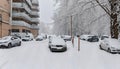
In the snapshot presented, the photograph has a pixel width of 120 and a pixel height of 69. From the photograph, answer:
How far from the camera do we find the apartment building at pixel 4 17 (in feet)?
140

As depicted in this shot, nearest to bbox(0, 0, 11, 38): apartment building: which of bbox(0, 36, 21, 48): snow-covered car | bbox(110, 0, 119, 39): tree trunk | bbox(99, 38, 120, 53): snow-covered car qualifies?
bbox(0, 36, 21, 48): snow-covered car

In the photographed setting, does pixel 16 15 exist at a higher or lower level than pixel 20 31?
higher

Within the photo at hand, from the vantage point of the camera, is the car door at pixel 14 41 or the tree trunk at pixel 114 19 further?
the car door at pixel 14 41

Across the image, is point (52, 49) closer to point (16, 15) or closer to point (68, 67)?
point (68, 67)

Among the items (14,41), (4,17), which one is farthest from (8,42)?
(4,17)

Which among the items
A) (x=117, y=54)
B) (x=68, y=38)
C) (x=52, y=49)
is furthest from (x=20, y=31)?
(x=117, y=54)

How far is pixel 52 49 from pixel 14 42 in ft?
23.8

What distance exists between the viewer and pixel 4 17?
44.7m

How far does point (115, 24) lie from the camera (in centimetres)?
2562

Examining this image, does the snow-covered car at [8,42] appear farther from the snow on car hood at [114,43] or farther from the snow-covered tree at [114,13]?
the snow on car hood at [114,43]

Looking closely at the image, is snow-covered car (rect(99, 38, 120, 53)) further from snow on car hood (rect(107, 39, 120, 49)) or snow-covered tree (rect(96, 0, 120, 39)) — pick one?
snow-covered tree (rect(96, 0, 120, 39))

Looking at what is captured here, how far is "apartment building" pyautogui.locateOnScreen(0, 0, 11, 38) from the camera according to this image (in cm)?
4256

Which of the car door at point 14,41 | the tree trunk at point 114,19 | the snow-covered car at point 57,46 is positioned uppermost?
the tree trunk at point 114,19

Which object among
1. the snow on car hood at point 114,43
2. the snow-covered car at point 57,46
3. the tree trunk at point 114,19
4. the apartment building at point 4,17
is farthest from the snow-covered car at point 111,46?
the apartment building at point 4,17
